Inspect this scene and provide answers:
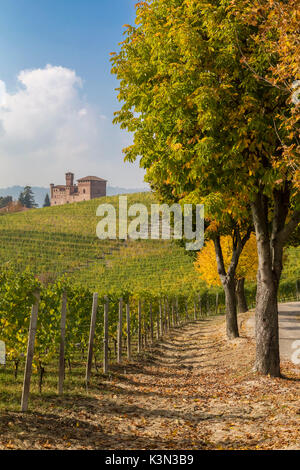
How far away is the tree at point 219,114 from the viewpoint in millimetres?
9383

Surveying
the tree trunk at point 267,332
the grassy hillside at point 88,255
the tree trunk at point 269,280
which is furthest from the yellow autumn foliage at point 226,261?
the grassy hillside at point 88,255

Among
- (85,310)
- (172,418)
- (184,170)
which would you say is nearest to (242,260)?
(85,310)

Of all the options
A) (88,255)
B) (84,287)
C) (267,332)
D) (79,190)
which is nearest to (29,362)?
(267,332)

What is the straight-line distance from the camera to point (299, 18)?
288 inches

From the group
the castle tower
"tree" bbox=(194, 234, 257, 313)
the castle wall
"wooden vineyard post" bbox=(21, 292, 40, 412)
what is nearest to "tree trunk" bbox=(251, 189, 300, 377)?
"wooden vineyard post" bbox=(21, 292, 40, 412)

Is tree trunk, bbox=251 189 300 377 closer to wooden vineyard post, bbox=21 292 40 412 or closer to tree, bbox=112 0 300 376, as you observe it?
tree, bbox=112 0 300 376

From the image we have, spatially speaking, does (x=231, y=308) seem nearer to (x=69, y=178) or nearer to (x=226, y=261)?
(x=226, y=261)

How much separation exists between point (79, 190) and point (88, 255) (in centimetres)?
11179

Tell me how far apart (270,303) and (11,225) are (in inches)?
3633

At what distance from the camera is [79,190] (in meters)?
186

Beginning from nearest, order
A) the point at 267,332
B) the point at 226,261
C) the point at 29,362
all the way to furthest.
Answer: the point at 29,362
the point at 267,332
the point at 226,261

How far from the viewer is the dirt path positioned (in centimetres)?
643

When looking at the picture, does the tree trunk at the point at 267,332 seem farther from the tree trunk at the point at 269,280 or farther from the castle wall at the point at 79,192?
the castle wall at the point at 79,192
